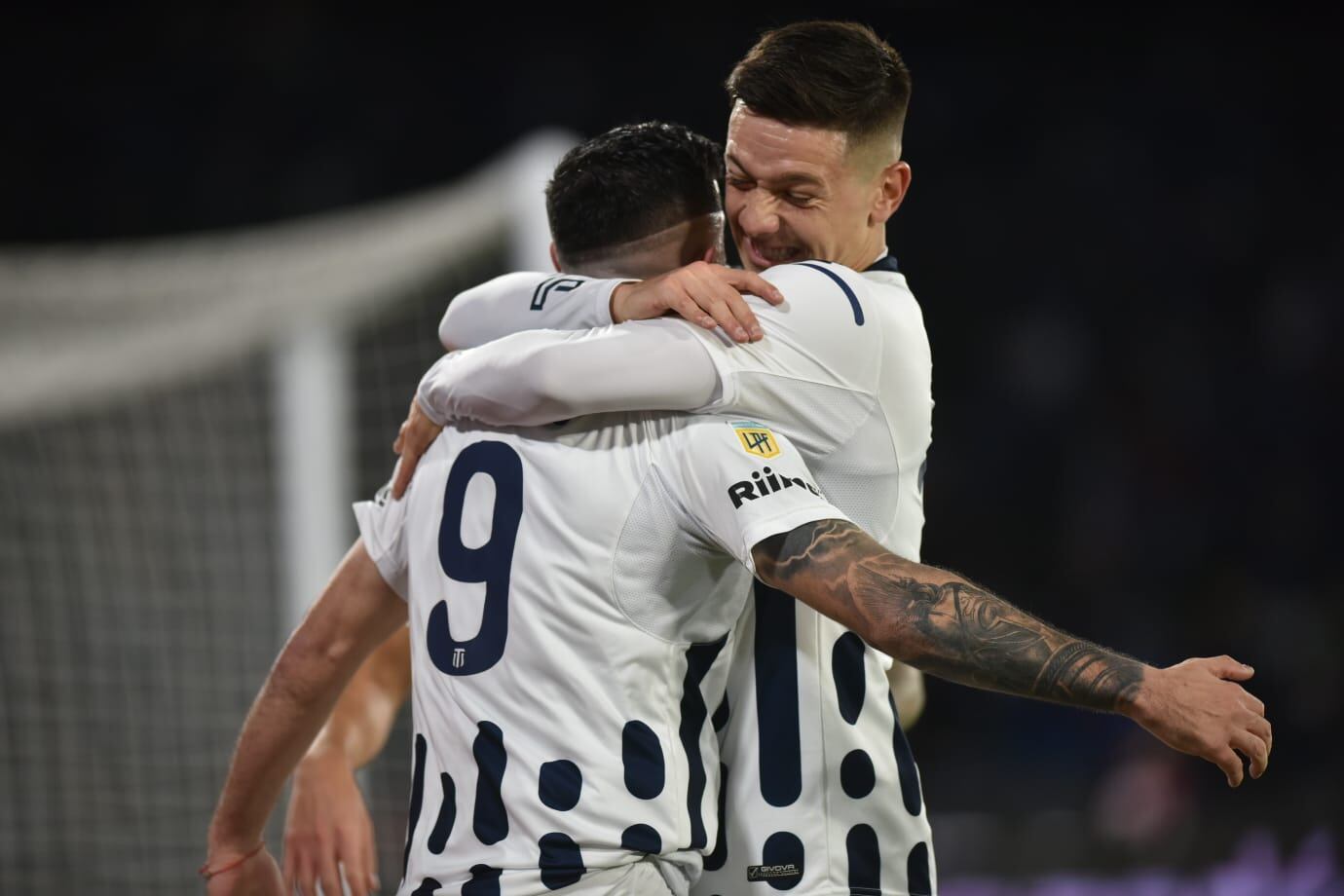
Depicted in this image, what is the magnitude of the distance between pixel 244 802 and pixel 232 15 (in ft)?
36.0

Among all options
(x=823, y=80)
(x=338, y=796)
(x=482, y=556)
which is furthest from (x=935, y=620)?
(x=338, y=796)

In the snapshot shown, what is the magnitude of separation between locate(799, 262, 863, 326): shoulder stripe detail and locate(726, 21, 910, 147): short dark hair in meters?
0.24

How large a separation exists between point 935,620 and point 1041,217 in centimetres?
952

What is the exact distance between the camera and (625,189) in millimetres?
2299

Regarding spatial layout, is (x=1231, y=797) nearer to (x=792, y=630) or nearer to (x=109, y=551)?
(x=109, y=551)

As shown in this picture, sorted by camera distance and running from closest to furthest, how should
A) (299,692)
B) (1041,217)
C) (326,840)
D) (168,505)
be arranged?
(299,692)
(326,840)
(168,505)
(1041,217)

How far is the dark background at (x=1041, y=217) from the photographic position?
8781 millimetres

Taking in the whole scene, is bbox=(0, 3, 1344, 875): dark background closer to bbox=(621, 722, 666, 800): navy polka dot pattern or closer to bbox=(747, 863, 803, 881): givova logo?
bbox=(747, 863, 803, 881): givova logo

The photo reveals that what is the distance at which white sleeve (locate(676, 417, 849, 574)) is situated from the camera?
6.32 ft

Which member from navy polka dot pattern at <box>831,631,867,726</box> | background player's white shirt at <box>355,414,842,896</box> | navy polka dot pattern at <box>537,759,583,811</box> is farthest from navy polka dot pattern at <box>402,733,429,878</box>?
navy polka dot pattern at <box>831,631,867,726</box>

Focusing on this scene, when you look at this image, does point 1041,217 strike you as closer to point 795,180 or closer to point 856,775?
point 795,180

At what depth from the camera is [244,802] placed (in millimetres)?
2561

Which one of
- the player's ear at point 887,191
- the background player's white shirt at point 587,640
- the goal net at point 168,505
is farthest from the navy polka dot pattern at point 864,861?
the goal net at point 168,505

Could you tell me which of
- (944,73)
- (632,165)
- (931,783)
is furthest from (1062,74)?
(632,165)
